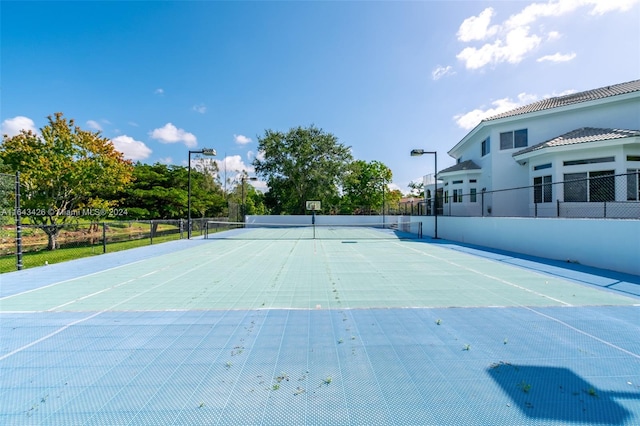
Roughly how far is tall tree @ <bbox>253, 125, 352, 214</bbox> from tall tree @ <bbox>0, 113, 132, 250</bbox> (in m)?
19.1

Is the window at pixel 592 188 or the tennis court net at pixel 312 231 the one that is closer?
the window at pixel 592 188

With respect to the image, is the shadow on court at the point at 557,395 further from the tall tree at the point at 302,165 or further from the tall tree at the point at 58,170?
the tall tree at the point at 302,165

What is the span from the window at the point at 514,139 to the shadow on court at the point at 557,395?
2069 cm

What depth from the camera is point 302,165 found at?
35438mm

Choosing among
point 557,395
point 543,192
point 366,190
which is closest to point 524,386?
point 557,395

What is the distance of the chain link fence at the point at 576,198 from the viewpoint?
12812 millimetres

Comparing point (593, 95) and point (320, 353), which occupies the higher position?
point (593, 95)

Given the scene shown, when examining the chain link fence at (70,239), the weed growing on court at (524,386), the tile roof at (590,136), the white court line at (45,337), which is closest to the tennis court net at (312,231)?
the chain link fence at (70,239)

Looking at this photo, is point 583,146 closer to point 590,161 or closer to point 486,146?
point 590,161

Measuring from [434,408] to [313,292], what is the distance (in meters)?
3.84

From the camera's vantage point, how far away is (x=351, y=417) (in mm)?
2385

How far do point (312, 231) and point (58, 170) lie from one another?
18.3 m

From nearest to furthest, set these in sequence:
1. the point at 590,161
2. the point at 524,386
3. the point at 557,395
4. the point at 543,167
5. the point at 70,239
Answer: the point at 557,395 < the point at 524,386 < the point at 590,161 < the point at 543,167 < the point at 70,239

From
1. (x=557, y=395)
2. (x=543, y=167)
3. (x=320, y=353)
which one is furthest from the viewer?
(x=543, y=167)
